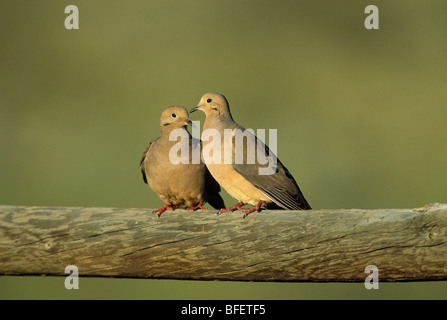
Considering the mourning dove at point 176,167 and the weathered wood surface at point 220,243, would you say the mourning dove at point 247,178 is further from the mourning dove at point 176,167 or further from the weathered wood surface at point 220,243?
the weathered wood surface at point 220,243

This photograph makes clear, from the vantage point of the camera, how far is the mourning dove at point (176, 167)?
381 cm

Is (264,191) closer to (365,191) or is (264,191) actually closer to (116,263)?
(116,263)

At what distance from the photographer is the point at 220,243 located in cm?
293

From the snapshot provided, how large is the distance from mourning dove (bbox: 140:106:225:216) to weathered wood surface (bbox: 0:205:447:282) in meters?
0.78

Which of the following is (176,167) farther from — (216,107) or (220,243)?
(220,243)

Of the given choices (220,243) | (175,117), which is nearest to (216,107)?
(175,117)

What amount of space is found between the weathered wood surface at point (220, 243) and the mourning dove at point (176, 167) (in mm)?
778

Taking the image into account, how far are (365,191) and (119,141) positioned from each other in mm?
3278

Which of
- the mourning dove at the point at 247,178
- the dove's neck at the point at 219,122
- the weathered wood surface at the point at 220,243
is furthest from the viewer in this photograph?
the dove's neck at the point at 219,122

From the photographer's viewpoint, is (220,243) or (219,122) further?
(219,122)

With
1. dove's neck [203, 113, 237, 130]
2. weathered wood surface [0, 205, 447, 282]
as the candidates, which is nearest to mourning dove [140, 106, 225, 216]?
dove's neck [203, 113, 237, 130]

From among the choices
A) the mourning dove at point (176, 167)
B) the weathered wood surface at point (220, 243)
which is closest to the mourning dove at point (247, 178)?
the mourning dove at point (176, 167)

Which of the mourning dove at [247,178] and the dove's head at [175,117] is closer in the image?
the mourning dove at [247,178]

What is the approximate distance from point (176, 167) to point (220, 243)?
0.97 metres
